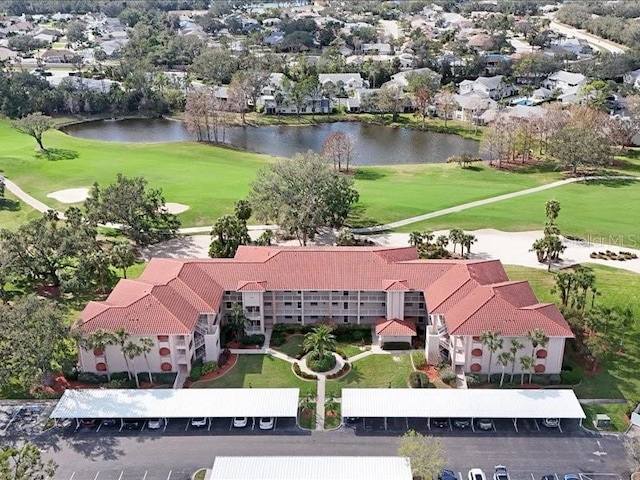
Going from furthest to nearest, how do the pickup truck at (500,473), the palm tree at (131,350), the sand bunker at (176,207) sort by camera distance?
the sand bunker at (176,207)
the palm tree at (131,350)
the pickup truck at (500,473)

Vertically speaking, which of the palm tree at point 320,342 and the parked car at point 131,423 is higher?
the palm tree at point 320,342

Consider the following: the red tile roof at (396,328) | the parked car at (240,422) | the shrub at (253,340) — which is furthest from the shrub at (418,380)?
the shrub at (253,340)

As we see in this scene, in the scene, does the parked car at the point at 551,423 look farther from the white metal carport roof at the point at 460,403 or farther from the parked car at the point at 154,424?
the parked car at the point at 154,424

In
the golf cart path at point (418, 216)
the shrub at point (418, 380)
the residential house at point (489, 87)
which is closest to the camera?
the shrub at point (418, 380)

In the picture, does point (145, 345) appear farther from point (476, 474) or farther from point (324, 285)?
point (476, 474)

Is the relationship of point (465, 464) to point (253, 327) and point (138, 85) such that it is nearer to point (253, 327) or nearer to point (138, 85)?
point (253, 327)

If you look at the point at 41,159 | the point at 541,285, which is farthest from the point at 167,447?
the point at 41,159
